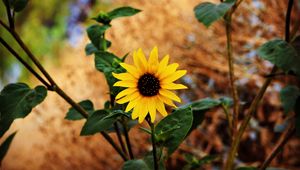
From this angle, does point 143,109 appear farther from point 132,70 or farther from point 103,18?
point 103,18

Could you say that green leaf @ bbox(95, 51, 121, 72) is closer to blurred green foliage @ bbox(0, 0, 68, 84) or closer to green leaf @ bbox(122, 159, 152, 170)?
green leaf @ bbox(122, 159, 152, 170)

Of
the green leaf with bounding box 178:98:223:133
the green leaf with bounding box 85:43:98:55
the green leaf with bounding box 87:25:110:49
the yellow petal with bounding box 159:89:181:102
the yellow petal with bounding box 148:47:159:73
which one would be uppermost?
the green leaf with bounding box 87:25:110:49

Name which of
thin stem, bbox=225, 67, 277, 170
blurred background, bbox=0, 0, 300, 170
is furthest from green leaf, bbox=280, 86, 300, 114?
blurred background, bbox=0, 0, 300, 170

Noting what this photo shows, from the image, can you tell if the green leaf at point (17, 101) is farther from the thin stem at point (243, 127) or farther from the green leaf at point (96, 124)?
the thin stem at point (243, 127)

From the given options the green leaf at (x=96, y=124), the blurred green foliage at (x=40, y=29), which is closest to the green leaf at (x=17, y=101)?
the green leaf at (x=96, y=124)

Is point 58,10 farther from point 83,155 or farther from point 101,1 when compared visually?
point 83,155

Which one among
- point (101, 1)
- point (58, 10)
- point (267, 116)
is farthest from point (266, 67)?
point (58, 10)

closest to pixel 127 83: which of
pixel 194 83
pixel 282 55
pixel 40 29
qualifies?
pixel 282 55
